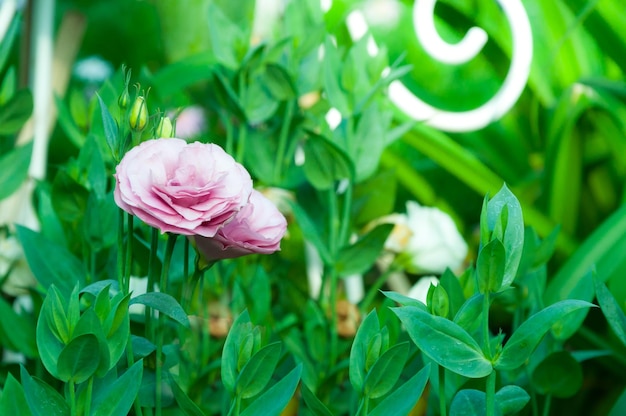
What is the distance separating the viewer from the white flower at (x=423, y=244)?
2.49 ft

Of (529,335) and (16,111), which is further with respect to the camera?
(16,111)

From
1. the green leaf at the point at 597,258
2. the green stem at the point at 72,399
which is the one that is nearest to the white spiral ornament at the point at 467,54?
the green leaf at the point at 597,258

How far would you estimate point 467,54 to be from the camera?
788mm

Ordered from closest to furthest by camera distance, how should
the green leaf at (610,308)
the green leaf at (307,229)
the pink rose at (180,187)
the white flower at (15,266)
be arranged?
the pink rose at (180,187)
the green leaf at (610,308)
the green leaf at (307,229)
the white flower at (15,266)

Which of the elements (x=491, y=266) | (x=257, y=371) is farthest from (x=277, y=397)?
(x=491, y=266)

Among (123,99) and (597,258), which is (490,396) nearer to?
(123,99)

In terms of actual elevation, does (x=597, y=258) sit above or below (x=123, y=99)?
below

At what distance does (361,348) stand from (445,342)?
0.16 feet

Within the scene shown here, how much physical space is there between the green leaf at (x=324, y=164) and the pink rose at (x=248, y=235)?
19cm

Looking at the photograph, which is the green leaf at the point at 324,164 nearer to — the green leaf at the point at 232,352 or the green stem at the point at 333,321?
the green stem at the point at 333,321

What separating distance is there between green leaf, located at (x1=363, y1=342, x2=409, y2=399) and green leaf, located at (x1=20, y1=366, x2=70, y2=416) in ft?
0.47

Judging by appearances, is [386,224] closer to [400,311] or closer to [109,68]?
[400,311]

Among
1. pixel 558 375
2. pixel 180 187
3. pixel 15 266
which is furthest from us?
pixel 15 266

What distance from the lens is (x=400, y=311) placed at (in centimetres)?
37
